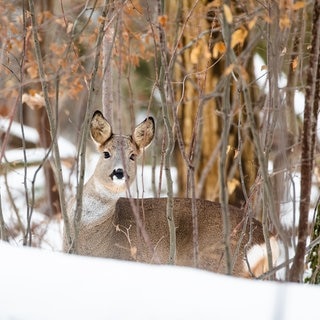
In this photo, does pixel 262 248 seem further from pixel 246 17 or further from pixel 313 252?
pixel 246 17

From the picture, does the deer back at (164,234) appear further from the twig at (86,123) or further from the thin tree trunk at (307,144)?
the thin tree trunk at (307,144)

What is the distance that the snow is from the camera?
3643 mm

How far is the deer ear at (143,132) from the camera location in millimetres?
7219

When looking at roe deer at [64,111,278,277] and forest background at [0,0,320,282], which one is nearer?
forest background at [0,0,320,282]

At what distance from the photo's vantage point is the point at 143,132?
7273mm

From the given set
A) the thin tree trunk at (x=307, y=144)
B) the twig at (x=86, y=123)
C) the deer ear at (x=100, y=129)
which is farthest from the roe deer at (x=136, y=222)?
the thin tree trunk at (x=307, y=144)

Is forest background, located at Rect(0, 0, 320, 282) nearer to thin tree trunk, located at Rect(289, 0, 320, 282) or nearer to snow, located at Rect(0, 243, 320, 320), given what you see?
thin tree trunk, located at Rect(289, 0, 320, 282)

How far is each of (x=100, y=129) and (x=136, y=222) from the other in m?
0.85

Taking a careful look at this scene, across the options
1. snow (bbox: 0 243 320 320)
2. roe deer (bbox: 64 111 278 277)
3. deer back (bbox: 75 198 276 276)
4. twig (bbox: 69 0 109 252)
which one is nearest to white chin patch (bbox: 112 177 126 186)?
roe deer (bbox: 64 111 278 277)

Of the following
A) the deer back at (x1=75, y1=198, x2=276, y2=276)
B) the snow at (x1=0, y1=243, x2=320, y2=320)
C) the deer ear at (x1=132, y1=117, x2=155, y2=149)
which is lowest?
the deer back at (x1=75, y1=198, x2=276, y2=276)

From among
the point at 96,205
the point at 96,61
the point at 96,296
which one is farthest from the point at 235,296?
the point at 96,205

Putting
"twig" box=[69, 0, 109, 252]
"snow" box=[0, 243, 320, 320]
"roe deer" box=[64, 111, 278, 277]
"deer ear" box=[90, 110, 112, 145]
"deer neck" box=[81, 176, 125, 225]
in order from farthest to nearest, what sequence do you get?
"deer neck" box=[81, 176, 125, 225] < "deer ear" box=[90, 110, 112, 145] < "roe deer" box=[64, 111, 278, 277] < "twig" box=[69, 0, 109, 252] < "snow" box=[0, 243, 320, 320]

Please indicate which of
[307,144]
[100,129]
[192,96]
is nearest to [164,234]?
[100,129]

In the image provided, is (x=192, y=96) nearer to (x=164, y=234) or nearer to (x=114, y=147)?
(x=114, y=147)
